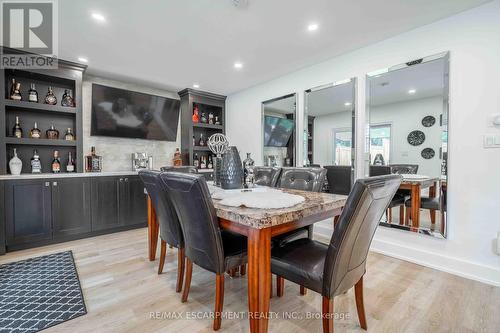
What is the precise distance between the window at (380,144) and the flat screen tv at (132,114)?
340 centimetres

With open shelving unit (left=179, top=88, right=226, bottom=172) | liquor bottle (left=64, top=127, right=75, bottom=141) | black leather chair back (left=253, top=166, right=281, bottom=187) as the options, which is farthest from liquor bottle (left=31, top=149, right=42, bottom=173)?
black leather chair back (left=253, top=166, right=281, bottom=187)

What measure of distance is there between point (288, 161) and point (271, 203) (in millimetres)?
2566

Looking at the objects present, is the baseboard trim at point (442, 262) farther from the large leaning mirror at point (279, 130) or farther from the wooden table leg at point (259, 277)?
the wooden table leg at point (259, 277)

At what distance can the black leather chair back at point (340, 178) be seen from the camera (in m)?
3.04

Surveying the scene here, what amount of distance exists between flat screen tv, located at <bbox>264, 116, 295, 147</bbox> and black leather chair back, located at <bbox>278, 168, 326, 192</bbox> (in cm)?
148

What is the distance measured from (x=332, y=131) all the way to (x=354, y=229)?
2454mm

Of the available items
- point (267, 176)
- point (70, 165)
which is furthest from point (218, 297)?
point (70, 165)

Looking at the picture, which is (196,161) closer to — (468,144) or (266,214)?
(266,214)

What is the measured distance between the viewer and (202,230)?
4.36 ft

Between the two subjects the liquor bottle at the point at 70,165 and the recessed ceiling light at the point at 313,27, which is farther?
the liquor bottle at the point at 70,165

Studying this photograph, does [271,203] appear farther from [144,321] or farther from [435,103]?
[435,103]

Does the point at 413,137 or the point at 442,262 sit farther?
the point at 413,137

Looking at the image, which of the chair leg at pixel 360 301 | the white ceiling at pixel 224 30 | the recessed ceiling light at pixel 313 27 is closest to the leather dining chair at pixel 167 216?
the chair leg at pixel 360 301

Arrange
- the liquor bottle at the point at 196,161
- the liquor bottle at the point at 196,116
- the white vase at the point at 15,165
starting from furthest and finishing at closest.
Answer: the liquor bottle at the point at 196,161 < the liquor bottle at the point at 196,116 < the white vase at the point at 15,165
